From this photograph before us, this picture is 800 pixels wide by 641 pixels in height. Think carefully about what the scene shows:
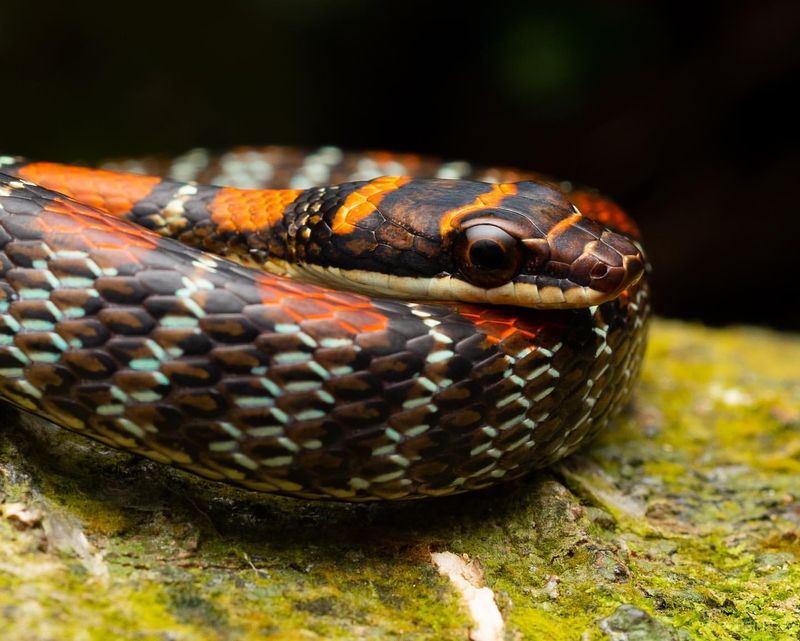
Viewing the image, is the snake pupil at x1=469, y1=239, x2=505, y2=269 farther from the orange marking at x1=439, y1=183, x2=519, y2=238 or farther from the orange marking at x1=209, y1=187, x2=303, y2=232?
the orange marking at x1=209, y1=187, x2=303, y2=232

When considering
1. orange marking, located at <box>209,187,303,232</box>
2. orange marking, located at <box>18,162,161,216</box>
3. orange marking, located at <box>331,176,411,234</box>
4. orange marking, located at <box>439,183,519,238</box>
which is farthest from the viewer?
orange marking, located at <box>18,162,161,216</box>

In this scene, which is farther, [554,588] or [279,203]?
[279,203]

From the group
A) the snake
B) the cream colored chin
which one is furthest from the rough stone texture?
the cream colored chin

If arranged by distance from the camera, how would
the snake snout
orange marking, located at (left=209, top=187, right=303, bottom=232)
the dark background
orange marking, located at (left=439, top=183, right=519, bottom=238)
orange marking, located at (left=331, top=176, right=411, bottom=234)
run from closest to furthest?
1. the snake snout
2. orange marking, located at (left=439, top=183, right=519, bottom=238)
3. orange marking, located at (left=331, top=176, right=411, bottom=234)
4. orange marking, located at (left=209, top=187, right=303, bottom=232)
5. the dark background

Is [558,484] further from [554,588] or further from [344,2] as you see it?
[344,2]

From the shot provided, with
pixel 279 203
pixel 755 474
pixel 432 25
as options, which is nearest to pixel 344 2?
pixel 432 25

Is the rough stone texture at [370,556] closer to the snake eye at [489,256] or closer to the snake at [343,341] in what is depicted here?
the snake at [343,341]

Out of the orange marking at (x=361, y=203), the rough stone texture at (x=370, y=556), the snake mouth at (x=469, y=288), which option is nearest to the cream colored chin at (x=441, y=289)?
the snake mouth at (x=469, y=288)
